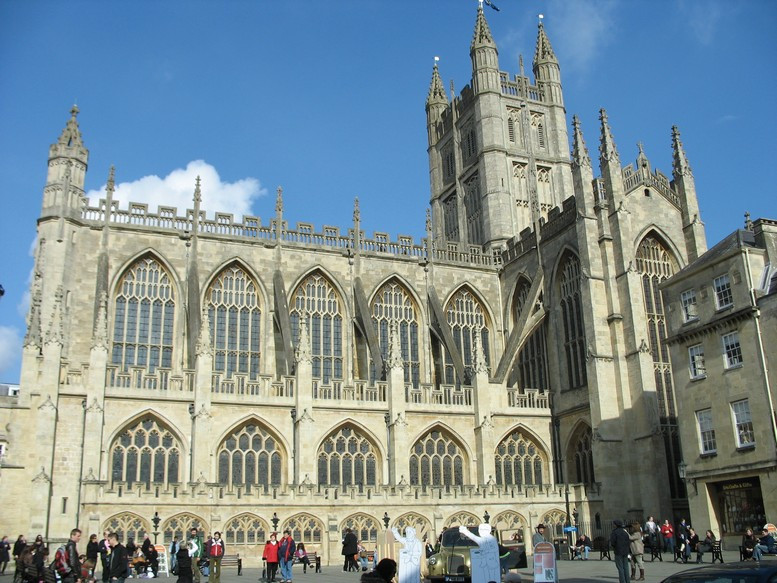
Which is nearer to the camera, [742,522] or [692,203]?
[742,522]

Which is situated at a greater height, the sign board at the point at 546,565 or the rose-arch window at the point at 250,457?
the rose-arch window at the point at 250,457

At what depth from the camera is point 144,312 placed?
118 ft

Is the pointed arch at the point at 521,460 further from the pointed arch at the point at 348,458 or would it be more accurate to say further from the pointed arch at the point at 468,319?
the pointed arch at the point at 468,319

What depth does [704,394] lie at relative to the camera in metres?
27.8

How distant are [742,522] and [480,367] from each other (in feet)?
39.6

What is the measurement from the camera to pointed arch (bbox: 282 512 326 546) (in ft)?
93.2

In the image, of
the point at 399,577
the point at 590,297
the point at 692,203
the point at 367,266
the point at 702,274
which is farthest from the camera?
the point at 367,266

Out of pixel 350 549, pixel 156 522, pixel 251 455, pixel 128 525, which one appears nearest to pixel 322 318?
pixel 251 455

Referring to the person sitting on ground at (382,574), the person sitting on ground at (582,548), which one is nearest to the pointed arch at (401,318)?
the person sitting on ground at (582,548)

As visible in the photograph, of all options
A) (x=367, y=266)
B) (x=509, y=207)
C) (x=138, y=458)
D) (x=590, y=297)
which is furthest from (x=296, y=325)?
(x=509, y=207)

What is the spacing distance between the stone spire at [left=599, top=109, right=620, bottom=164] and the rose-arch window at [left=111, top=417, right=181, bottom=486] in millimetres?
21959

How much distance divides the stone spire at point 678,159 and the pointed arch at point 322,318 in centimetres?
1664

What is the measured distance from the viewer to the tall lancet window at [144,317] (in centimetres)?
3534

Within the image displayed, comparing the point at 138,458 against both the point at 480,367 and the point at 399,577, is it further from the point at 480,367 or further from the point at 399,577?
the point at 399,577
